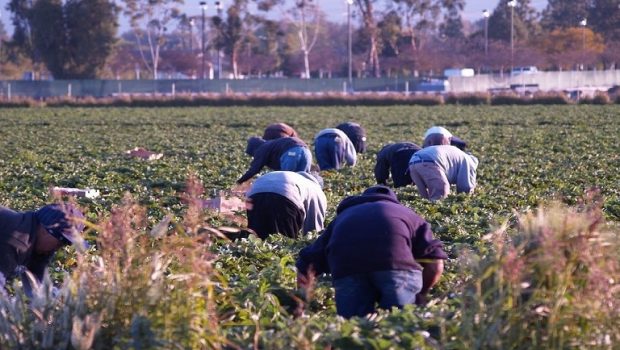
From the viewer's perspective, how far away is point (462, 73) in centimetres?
9962

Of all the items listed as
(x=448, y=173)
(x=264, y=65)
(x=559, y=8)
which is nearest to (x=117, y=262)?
(x=448, y=173)

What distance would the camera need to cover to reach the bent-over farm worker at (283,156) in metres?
13.4

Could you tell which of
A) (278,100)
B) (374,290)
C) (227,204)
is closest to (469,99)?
(278,100)

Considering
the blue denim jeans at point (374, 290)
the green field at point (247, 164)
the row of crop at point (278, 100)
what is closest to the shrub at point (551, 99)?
the row of crop at point (278, 100)

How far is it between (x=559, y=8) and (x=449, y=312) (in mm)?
125936

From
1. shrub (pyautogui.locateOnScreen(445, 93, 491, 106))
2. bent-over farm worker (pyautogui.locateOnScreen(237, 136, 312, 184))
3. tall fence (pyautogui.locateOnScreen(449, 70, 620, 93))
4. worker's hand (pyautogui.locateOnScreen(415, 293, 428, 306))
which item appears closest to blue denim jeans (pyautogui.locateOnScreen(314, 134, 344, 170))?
bent-over farm worker (pyautogui.locateOnScreen(237, 136, 312, 184))

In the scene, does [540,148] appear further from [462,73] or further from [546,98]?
[462,73]

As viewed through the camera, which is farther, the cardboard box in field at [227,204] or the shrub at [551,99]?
the shrub at [551,99]

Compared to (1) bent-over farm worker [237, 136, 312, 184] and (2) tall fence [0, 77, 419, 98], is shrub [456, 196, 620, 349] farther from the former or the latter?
(2) tall fence [0, 77, 419, 98]

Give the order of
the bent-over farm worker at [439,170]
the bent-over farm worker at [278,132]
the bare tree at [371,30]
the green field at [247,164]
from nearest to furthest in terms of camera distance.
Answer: the green field at [247,164]
the bent-over farm worker at [439,170]
the bent-over farm worker at [278,132]
the bare tree at [371,30]

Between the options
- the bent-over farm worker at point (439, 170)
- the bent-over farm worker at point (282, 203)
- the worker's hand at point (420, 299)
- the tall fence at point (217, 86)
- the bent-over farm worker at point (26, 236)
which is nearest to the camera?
the bent-over farm worker at point (26, 236)

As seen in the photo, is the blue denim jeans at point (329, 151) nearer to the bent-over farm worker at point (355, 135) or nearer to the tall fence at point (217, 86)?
the bent-over farm worker at point (355, 135)

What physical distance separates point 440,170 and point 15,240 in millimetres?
8179

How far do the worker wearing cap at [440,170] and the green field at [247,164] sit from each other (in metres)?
0.23
